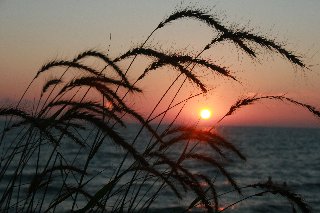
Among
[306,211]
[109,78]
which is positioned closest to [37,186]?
[109,78]

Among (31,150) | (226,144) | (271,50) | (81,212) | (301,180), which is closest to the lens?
(81,212)

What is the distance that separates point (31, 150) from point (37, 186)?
594 millimetres

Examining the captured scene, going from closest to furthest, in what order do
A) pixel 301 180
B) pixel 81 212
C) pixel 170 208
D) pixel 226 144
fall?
pixel 81 212 → pixel 226 144 → pixel 170 208 → pixel 301 180

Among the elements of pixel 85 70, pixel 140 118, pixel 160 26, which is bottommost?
pixel 140 118

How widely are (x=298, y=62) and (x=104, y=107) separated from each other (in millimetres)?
1168

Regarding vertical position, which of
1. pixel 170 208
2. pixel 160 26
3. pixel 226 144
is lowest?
pixel 170 208

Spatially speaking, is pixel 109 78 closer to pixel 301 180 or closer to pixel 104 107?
pixel 104 107

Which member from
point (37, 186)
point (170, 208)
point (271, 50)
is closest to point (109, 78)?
point (37, 186)

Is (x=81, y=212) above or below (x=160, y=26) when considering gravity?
below

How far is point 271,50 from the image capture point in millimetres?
2787

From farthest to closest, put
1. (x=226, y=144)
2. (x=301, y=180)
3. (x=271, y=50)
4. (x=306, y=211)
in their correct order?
(x=301, y=180) < (x=226, y=144) < (x=271, y=50) < (x=306, y=211)

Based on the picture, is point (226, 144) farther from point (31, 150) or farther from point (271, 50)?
point (31, 150)

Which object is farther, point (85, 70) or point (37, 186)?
point (85, 70)

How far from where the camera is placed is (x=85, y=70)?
3215mm
